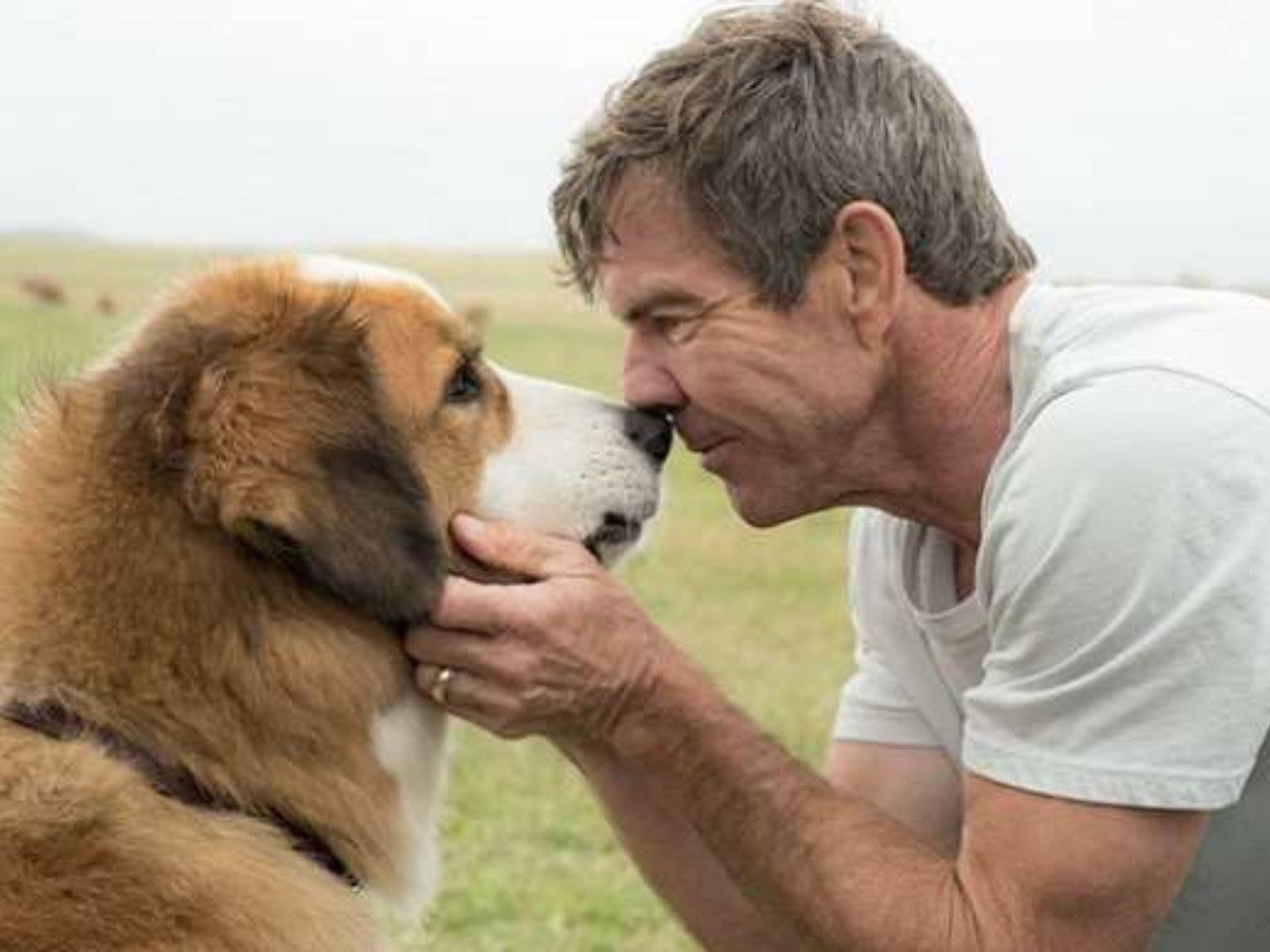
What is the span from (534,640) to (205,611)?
0.47m

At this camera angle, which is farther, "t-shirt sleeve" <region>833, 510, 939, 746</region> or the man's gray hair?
"t-shirt sleeve" <region>833, 510, 939, 746</region>

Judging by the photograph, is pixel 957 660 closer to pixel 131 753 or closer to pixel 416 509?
pixel 416 509

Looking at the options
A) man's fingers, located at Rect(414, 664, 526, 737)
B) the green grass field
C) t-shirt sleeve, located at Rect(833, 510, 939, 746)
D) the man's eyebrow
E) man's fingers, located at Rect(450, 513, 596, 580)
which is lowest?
the green grass field

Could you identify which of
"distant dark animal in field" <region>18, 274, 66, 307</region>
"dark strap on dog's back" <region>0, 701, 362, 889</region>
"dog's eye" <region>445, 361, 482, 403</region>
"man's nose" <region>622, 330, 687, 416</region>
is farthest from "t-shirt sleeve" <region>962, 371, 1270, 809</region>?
"distant dark animal in field" <region>18, 274, 66, 307</region>

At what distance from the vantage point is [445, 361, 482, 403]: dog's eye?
288 cm

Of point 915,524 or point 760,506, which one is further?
point 915,524

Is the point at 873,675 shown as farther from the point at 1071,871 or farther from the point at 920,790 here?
the point at 1071,871

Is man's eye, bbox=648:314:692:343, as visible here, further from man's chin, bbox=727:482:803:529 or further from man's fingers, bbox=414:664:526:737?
man's fingers, bbox=414:664:526:737

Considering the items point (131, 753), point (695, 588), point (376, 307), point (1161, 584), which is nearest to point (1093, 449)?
point (1161, 584)

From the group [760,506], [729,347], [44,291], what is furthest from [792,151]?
[44,291]

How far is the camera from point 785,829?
9.67ft

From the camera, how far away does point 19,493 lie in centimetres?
264

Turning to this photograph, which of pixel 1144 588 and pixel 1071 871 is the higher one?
pixel 1144 588

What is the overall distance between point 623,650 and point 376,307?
59 cm
